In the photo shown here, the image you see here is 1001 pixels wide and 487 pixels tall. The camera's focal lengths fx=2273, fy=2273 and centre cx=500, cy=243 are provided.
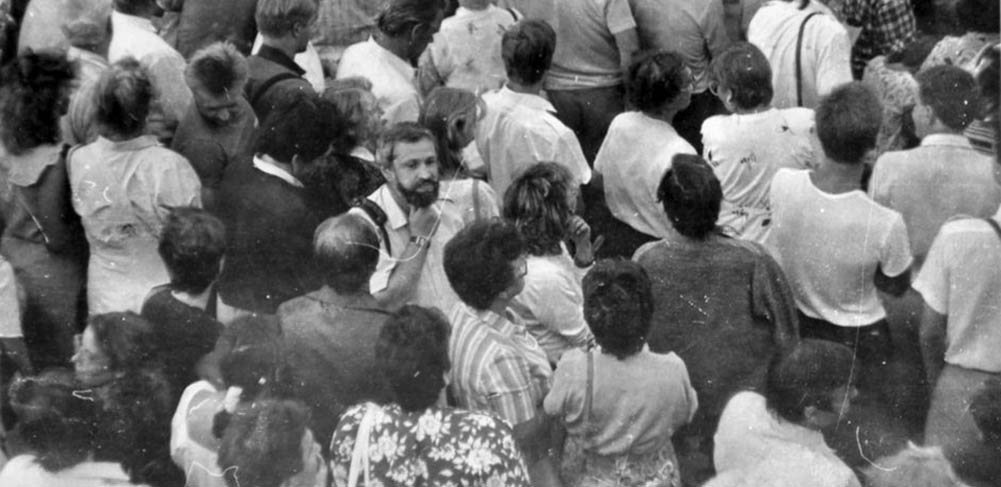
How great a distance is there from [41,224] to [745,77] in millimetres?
1874

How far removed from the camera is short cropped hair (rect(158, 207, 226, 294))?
5566 mm

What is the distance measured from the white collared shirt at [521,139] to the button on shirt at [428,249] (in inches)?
17.8

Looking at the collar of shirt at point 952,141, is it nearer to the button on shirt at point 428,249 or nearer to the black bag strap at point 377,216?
the button on shirt at point 428,249

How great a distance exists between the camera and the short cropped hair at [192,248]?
5566 millimetres

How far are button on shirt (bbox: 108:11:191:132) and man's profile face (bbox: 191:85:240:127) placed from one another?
0.03 metres

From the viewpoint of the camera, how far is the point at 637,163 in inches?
238

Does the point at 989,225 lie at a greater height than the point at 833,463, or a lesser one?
greater

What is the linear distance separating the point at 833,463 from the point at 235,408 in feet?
4.74

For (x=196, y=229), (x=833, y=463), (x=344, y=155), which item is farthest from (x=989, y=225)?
(x=196, y=229)

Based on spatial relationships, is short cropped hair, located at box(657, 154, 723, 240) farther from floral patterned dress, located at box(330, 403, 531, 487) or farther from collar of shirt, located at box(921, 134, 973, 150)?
floral patterned dress, located at box(330, 403, 531, 487)

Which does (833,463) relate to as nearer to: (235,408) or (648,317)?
(648,317)

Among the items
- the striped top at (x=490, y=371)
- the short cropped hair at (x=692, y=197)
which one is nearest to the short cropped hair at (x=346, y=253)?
the striped top at (x=490, y=371)

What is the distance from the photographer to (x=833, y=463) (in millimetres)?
5480

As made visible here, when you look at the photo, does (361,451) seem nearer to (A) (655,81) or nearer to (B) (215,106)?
(B) (215,106)
